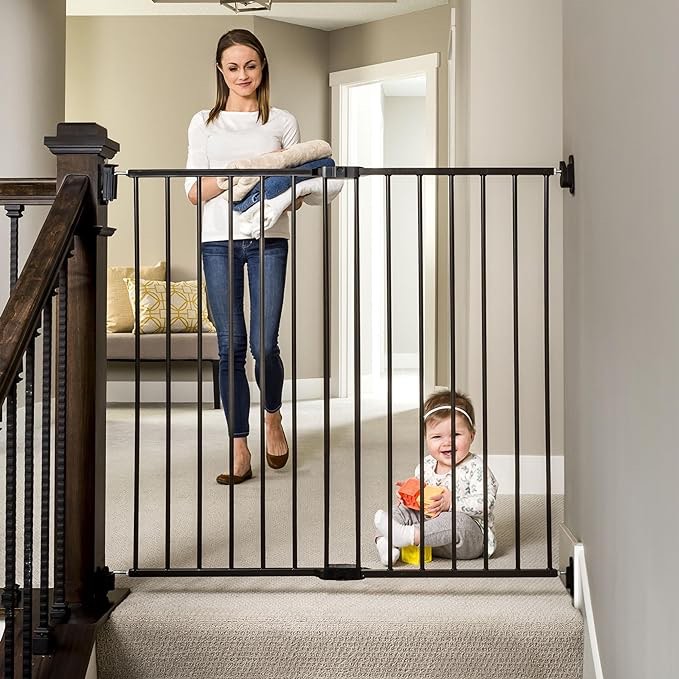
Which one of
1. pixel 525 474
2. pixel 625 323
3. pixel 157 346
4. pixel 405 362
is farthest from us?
pixel 405 362

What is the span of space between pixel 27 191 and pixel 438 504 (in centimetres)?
123

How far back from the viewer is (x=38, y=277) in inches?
64.1

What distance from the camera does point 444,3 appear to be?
568 centimetres

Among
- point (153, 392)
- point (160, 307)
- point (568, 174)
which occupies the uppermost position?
point (568, 174)

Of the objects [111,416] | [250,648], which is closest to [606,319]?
[250,648]

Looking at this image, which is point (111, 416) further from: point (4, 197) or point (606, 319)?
point (606, 319)

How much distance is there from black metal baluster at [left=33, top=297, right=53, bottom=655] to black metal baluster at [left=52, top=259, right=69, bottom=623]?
33 mm

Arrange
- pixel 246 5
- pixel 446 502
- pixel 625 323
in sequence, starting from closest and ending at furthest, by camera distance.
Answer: pixel 625 323 < pixel 446 502 < pixel 246 5

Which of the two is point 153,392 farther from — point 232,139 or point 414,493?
point 414,493

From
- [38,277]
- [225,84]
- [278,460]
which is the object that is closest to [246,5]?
[225,84]

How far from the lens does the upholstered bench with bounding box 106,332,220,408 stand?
5.52 metres

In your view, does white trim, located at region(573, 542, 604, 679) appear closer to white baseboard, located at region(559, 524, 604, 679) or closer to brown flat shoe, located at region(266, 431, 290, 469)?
white baseboard, located at region(559, 524, 604, 679)

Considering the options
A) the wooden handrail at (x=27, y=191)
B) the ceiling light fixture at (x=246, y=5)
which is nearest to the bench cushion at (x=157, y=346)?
the ceiling light fixture at (x=246, y=5)

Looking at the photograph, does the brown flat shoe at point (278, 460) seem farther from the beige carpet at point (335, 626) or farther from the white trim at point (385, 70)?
the white trim at point (385, 70)
